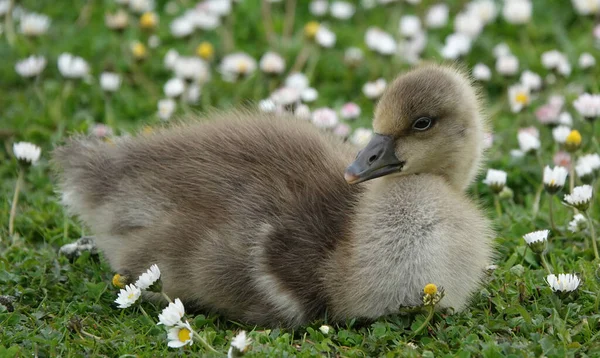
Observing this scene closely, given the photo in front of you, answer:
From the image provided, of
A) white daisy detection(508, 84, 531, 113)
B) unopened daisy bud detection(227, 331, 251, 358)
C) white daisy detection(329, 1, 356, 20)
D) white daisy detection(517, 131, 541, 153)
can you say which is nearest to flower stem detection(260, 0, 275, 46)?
white daisy detection(329, 1, 356, 20)

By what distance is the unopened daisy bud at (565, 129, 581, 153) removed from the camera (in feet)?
14.5

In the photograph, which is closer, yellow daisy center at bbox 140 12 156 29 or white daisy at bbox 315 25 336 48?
white daisy at bbox 315 25 336 48

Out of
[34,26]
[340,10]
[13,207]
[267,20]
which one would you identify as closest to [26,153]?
[13,207]

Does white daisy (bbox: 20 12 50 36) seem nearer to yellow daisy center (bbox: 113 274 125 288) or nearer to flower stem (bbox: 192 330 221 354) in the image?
yellow daisy center (bbox: 113 274 125 288)

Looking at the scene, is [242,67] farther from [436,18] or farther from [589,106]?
[589,106]

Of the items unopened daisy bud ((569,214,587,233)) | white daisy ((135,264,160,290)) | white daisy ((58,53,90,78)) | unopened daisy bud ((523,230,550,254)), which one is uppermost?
white daisy ((135,264,160,290))

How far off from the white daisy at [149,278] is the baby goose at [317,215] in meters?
0.20

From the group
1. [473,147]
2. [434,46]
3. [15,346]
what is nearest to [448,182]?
[473,147]

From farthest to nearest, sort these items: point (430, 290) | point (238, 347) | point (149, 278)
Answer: point (149, 278) → point (430, 290) → point (238, 347)

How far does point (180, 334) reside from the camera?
330 cm

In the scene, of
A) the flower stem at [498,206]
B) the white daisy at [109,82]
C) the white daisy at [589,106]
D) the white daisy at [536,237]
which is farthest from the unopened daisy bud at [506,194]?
the white daisy at [109,82]

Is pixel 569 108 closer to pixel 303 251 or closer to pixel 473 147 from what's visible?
pixel 473 147

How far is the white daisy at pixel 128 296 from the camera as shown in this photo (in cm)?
357

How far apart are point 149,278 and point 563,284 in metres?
1.54
